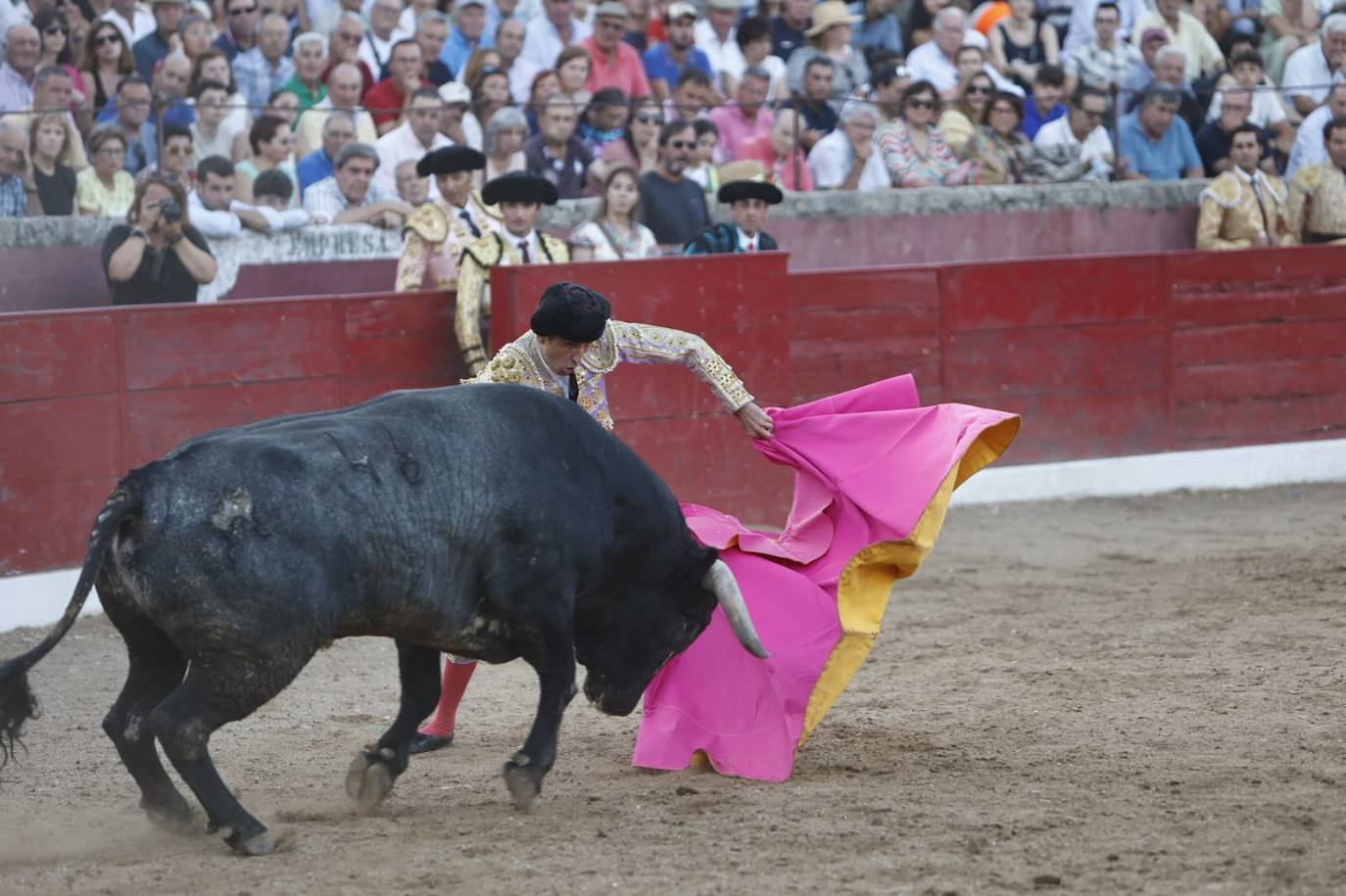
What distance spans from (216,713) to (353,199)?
4.78 metres

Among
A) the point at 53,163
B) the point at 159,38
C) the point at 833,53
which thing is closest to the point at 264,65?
the point at 159,38

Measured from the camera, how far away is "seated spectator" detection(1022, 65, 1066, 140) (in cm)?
1052

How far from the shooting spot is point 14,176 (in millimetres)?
7535

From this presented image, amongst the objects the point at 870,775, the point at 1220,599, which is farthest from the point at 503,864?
the point at 1220,599

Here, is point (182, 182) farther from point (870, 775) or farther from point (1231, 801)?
point (1231, 801)

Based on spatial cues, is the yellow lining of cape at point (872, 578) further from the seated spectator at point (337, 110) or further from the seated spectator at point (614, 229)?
the seated spectator at point (337, 110)

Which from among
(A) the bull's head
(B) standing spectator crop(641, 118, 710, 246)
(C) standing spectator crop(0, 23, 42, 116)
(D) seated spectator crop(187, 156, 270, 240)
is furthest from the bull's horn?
(C) standing spectator crop(0, 23, 42, 116)

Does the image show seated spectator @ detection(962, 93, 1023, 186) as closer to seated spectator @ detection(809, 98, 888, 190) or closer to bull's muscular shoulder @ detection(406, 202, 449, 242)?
seated spectator @ detection(809, 98, 888, 190)

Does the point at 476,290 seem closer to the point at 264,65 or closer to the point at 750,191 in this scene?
the point at 750,191

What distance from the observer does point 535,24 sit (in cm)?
972

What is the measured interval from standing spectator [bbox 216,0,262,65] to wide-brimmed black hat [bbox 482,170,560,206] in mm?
2298

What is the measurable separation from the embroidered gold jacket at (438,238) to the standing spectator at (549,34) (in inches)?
94.9

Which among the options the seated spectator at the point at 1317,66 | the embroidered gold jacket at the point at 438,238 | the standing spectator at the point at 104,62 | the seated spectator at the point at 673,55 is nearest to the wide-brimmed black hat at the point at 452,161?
the embroidered gold jacket at the point at 438,238

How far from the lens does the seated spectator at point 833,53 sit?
408 inches
